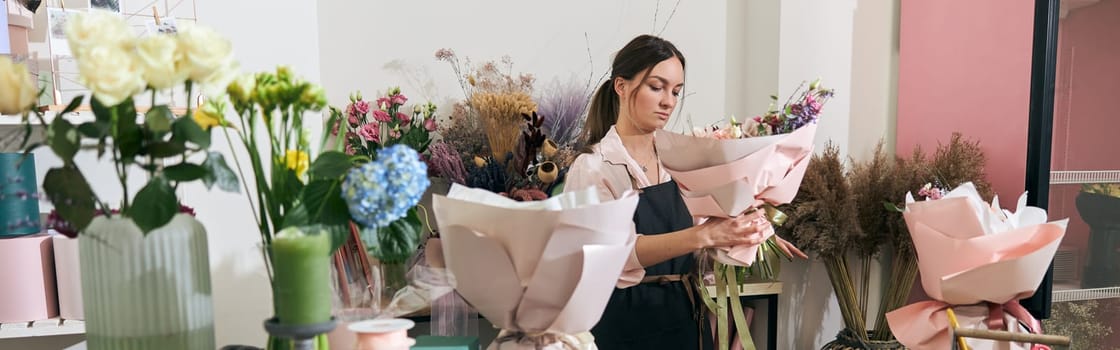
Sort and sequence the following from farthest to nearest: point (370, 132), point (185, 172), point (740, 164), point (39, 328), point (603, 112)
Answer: point (370, 132) → point (603, 112) → point (39, 328) → point (740, 164) → point (185, 172)

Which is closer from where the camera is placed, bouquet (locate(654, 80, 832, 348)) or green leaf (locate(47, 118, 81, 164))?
green leaf (locate(47, 118, 81, 164))

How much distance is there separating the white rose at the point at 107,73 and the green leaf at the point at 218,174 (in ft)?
0.40

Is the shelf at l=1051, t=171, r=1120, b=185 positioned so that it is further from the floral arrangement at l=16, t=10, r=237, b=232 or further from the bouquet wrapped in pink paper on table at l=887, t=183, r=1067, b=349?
the floral arrangement at l=16, t=10, r=237, b=232

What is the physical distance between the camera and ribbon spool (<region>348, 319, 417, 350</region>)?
878 mm

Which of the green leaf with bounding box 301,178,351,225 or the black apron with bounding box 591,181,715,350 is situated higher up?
the green leaf with bounding box 301,178,351,225

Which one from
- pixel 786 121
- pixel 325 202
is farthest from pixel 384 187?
pixel 786 121

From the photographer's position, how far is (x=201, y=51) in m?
0.75

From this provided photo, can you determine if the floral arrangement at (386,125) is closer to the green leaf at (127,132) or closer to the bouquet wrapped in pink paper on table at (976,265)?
the green leaf at (127,132)

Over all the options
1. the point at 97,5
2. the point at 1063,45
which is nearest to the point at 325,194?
the point at 97,5

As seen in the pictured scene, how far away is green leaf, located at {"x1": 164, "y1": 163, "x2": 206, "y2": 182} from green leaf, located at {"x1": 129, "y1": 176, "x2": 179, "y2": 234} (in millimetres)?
11

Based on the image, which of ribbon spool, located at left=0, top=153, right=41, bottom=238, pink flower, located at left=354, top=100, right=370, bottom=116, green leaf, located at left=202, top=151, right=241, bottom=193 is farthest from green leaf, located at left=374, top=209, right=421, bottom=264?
pink flower, located at left=354, top=100, right=370, bottom=116

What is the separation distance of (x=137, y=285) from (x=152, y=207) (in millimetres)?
138

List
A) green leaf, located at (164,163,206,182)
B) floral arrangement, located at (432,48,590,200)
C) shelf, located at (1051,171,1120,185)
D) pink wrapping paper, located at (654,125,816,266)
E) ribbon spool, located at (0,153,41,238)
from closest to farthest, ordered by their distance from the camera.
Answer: green leaf, located at (164,163,206,182)
pink wrapping paper, located at (654,125,816,266)
ribbon spool, located at (0,153,41,238)
shelf, located at (1051,171,1120,185)
floral arrangement, located at (432,48,590,200)

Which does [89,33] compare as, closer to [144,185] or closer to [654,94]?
[144,185]
